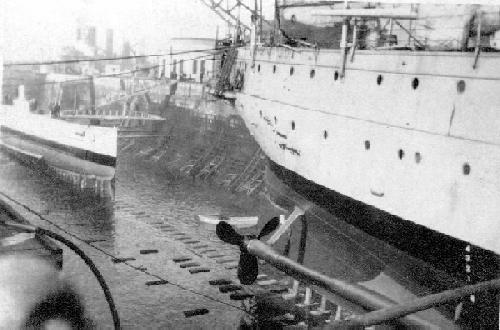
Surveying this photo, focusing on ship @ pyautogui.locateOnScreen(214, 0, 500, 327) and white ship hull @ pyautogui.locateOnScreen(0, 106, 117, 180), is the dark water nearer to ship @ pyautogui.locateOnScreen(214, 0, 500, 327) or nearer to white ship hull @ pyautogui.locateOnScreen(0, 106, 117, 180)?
white ship hull @ pyautogui.locateOnScreen(0, 106, 117, 180)

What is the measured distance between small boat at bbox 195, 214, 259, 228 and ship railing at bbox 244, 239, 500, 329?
27.2ft

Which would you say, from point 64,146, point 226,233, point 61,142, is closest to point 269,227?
point 226,233

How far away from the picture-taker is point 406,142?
9547 millimetres

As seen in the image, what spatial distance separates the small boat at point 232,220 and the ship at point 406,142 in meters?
4.13

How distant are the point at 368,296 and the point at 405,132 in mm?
4000

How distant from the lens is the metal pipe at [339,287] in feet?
22.5

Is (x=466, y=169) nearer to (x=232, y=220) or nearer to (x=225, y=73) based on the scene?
(x=232, y=220)

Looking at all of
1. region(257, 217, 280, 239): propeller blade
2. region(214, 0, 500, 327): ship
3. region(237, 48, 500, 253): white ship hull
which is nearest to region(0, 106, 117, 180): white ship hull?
region(214, 0, 500, 327): ship

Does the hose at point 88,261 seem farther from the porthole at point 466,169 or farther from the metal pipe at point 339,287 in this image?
the porthole at point 466,169

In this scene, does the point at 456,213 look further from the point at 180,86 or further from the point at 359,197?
the point at 180,86

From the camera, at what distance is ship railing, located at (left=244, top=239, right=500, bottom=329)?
3648 millimetres

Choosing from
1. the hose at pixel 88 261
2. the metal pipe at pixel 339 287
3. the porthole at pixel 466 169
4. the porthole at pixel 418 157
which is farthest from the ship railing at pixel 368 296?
the hose at pixel 88 261

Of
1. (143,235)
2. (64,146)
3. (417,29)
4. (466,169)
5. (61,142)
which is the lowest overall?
(143,235)

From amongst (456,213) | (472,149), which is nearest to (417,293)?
(456,213)
